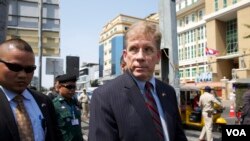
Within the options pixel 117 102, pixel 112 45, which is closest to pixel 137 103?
pixel 117 102

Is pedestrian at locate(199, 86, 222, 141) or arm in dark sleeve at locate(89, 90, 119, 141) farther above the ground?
arm in dark sleeve at locate(89, 90, 119, 141)

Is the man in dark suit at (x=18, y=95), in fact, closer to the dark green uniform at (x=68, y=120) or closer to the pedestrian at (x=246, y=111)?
the dark green uniform at (x=68, y=120)

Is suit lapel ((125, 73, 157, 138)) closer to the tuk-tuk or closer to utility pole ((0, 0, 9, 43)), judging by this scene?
utility pole ((0, 0, 9, 43))

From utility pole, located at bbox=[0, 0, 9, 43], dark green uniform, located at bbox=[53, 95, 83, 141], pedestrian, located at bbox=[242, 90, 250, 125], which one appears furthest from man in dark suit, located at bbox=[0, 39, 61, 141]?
pedestrian, located at bbox=[242, 90, 250, 125]

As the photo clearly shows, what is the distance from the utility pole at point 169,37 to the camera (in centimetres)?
552

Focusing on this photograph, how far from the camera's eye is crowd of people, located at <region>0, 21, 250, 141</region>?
6.59 feet

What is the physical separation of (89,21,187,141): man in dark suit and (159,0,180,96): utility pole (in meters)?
3.30

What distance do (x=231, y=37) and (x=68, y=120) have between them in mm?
55733

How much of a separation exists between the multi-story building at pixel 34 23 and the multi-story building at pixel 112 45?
73.9m

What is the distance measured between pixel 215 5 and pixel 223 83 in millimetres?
14104

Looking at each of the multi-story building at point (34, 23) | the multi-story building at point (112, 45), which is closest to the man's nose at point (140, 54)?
the multi-story building at point (34, 23)

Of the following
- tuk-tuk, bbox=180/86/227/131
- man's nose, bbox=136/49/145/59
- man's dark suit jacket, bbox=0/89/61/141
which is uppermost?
man's nose, bbox=136/49/145/59

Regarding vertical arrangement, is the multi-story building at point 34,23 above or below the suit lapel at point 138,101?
above

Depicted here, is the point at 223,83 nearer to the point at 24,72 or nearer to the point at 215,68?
the point at 215,68
